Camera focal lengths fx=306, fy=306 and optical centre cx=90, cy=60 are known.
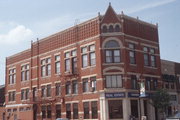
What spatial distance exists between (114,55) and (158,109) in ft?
39.5

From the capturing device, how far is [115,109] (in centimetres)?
4350

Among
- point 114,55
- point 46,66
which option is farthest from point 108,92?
point 46,66

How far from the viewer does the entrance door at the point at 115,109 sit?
43.2m

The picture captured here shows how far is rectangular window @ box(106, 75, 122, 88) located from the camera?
44.0 m

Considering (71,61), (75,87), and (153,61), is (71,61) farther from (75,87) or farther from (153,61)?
(153,61)

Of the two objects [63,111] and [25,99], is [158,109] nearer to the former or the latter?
[63,111]

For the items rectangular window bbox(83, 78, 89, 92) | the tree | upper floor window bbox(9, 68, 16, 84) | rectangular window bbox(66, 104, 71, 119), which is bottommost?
rectangular window bbox(66, 104, 71, 119)

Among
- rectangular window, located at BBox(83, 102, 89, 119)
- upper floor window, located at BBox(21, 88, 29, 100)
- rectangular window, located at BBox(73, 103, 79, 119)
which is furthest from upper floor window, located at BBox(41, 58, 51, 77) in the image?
rectangular window, located at BBox(83, 102, 89, 119)

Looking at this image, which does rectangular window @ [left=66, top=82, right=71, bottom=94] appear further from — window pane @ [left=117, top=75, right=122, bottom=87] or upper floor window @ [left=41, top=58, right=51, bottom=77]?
window pane @ [left=117, top=75, right=122, bottom=87]

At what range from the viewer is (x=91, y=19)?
4691 cm

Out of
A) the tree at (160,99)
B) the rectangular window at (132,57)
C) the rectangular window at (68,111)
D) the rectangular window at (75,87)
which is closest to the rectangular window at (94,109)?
the rectangular window at (75,87)

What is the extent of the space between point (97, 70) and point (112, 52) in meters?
Answer: 3.44

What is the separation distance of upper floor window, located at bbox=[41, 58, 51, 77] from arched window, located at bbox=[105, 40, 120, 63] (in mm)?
14360

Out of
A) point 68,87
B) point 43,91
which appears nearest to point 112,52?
point 68,87
